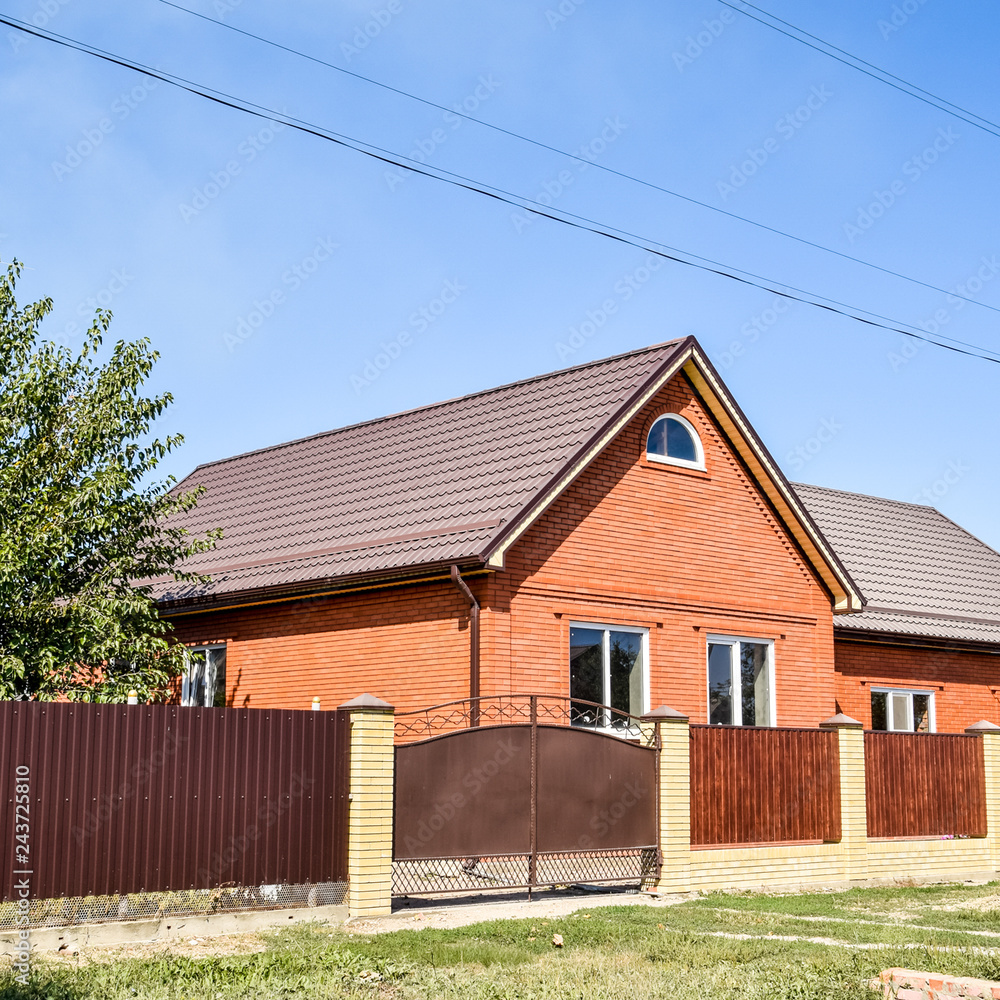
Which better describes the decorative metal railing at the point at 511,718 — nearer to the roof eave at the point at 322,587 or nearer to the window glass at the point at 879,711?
the roof eave at the point at 322,587

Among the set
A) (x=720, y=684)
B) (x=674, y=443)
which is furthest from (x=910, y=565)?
(x=674, y=443)

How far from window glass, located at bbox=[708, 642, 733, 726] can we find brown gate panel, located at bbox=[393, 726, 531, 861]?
5.30 m

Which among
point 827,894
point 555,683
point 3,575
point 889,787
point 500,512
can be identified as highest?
point 500,512

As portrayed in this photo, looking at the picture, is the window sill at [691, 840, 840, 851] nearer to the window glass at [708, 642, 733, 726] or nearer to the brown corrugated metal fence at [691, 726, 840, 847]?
the brown corrugated metal fence at [691, 726, 840, 847]

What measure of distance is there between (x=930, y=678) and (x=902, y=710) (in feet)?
2.81

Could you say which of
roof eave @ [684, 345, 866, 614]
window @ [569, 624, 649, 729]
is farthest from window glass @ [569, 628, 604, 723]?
roof eave @ [684, 345, 866, 614]

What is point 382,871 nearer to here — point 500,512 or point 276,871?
point 276,871

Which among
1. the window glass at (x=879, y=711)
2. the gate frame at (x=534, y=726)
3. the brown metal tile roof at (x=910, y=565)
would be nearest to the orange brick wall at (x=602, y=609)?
the gate frame at (x=534, y=726)

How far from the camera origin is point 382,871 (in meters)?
11.6

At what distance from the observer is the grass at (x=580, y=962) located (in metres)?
8.00

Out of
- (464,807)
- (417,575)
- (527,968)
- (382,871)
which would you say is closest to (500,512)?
(417,575)

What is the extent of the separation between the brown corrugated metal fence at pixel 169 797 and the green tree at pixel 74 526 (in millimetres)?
3585

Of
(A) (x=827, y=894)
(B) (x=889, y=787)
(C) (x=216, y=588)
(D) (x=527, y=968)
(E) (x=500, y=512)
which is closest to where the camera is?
(D) (x=527, y=968)

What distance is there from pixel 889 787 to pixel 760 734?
263cm
